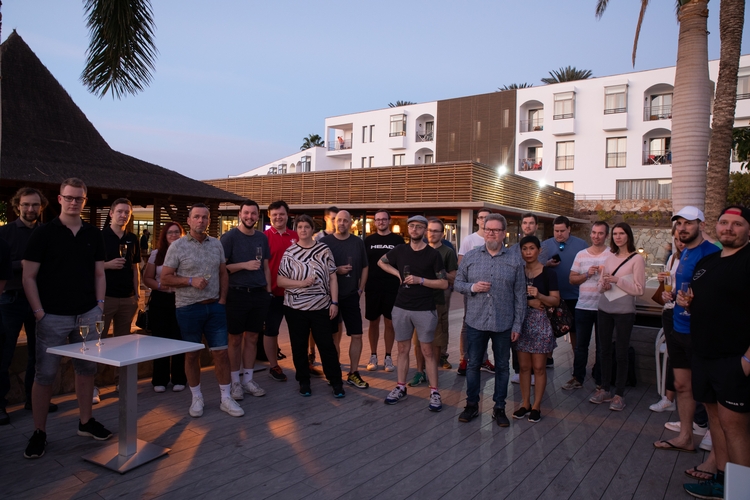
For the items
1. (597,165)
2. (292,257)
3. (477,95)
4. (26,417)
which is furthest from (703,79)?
(477,95)

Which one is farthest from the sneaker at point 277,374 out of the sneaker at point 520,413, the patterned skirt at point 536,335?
the patterned skirt at point 536,335

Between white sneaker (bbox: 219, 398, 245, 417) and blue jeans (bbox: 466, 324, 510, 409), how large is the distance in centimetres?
218

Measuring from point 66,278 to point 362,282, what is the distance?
10.2 feet

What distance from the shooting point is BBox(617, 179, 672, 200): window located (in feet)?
107

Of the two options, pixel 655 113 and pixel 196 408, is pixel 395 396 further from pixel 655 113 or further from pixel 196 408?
pixel 655 113

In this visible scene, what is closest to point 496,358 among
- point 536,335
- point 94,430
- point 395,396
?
point 536,335

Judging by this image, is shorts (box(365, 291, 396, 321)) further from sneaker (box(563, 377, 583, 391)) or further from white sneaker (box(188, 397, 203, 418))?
white sneaker (box(188, 397, 203, 418))

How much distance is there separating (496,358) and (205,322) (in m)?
2.77

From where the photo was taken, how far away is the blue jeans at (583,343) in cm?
574

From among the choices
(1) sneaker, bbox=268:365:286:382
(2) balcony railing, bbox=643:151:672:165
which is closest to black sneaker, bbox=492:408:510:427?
(1) sneaker, bbox=268:365:286:382

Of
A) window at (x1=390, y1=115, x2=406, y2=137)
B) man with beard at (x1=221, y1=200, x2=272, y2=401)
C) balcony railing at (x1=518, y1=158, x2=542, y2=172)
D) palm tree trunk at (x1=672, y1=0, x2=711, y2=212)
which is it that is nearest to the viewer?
man with beard at (x1=221, y1=200, x2=272, y2=401)

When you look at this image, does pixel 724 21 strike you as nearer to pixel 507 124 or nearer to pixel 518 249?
pixel 518 249

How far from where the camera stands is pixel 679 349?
4102 mm

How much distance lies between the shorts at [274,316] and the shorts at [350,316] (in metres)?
0.65
